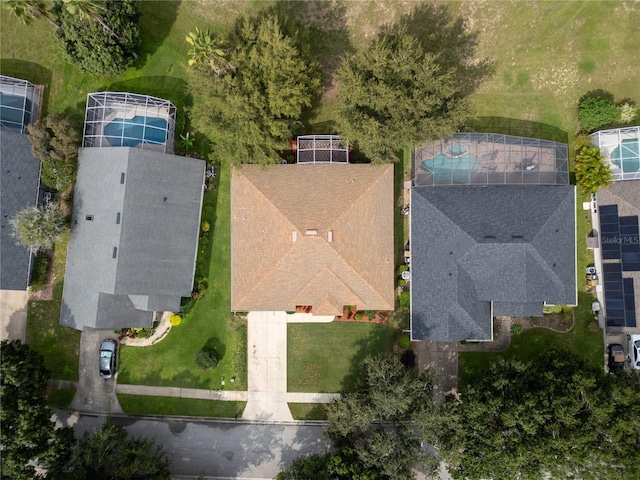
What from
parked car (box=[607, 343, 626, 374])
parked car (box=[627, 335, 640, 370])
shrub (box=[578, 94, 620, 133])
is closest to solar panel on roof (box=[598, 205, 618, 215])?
shrub (box=[578, 94, 620, 133])

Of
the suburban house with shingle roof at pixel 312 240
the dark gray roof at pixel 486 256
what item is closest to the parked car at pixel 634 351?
the dark gray roof at pixel 486 256

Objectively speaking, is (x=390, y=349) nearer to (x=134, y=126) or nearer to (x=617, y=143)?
(x=617, y=143)

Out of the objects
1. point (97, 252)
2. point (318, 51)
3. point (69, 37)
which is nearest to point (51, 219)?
point (97, 252)

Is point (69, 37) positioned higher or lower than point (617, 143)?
higher

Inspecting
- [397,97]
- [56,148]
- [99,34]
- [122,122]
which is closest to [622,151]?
[397,97]

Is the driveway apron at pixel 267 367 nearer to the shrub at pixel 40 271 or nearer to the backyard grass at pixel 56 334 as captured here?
the backyard grass at pixel 56 334

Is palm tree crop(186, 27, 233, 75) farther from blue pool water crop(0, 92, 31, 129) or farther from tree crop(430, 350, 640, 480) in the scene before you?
tree crop(430, 350, 640, 480)

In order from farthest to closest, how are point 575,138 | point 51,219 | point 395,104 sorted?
point 575,138 < point 51,219 < point 395,104

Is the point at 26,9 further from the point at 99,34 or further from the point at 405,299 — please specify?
the point at 405,299
